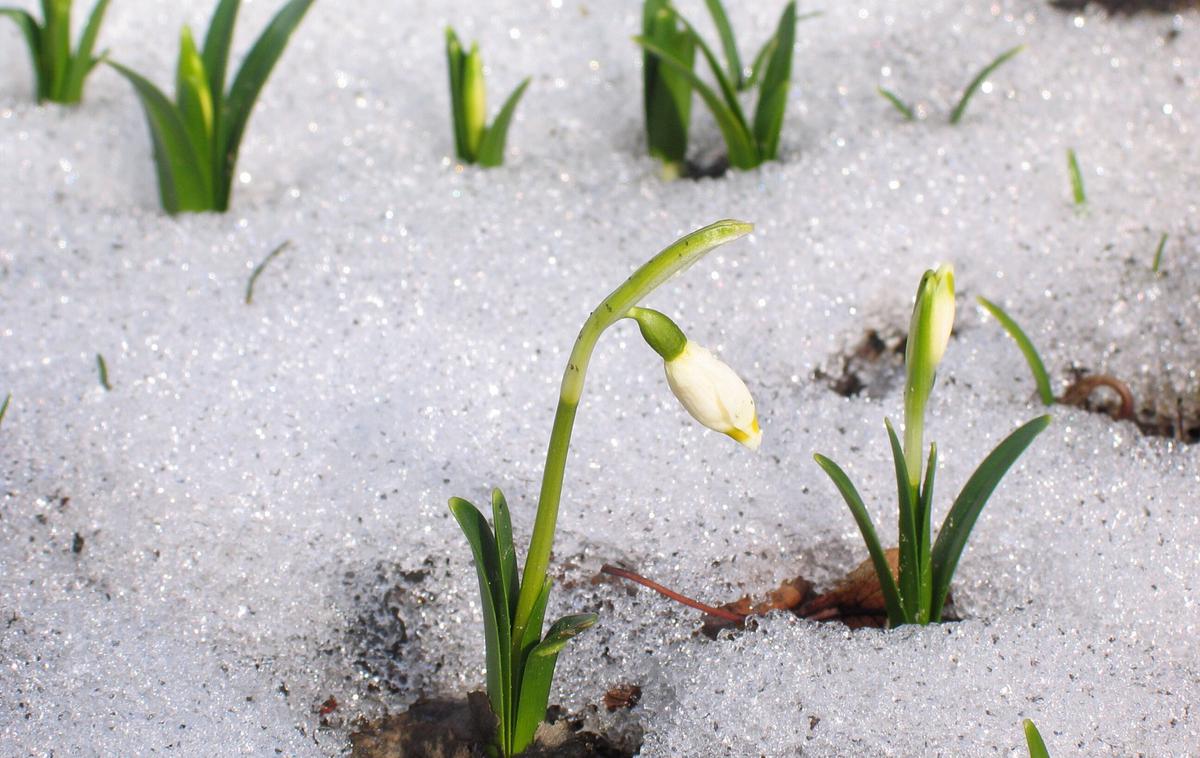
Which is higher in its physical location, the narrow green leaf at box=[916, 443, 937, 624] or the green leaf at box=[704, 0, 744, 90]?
the green leaf at box=[704, 0, 744, 90]

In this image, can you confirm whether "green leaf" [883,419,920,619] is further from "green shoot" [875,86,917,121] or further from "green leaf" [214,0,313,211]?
"green leaf" [214,0,313,211]

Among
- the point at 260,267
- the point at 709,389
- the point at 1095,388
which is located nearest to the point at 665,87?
the point at 260,267

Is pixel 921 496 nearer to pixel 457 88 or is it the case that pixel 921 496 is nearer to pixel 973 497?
pixel 973 497

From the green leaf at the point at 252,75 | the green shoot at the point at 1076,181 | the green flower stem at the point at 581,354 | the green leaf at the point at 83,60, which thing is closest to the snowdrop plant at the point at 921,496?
the green flower stem at the point at 581,354

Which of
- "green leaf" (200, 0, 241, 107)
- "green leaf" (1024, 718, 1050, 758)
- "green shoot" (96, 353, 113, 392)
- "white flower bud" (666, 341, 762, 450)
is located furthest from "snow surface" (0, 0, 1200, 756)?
"white flower bud" (666, 341, 762, 450)

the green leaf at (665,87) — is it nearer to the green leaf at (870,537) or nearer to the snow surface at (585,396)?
the snow surface at (585,396)

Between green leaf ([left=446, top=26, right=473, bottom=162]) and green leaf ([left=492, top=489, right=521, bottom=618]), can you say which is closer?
green leaf ([left=492, top=489, right=521, bottom=618])
